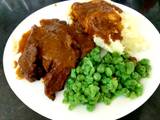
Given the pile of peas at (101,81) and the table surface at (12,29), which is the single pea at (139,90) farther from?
the table surface at (12,29)

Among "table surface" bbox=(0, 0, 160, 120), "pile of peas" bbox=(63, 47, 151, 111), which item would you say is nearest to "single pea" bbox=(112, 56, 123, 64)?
"pile of peas" bbox=(63, 47, 151, 111)

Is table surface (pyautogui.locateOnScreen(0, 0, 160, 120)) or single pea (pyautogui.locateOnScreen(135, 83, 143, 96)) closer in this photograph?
single pea (pyautogui.locateOnScreen(135, 83, 143, 96))

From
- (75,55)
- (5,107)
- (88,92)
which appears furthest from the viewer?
(5,107)

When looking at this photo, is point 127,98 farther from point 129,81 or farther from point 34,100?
point 34,100

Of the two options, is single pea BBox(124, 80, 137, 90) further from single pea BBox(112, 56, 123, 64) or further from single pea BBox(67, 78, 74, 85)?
single pea BBox(67, 78, 74, 85)

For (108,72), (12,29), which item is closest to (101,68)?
(108,72)

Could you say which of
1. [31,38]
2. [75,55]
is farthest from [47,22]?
[75,55]

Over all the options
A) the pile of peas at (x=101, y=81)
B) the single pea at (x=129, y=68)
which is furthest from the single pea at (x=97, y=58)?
the single pea at (x=129, y=68)
